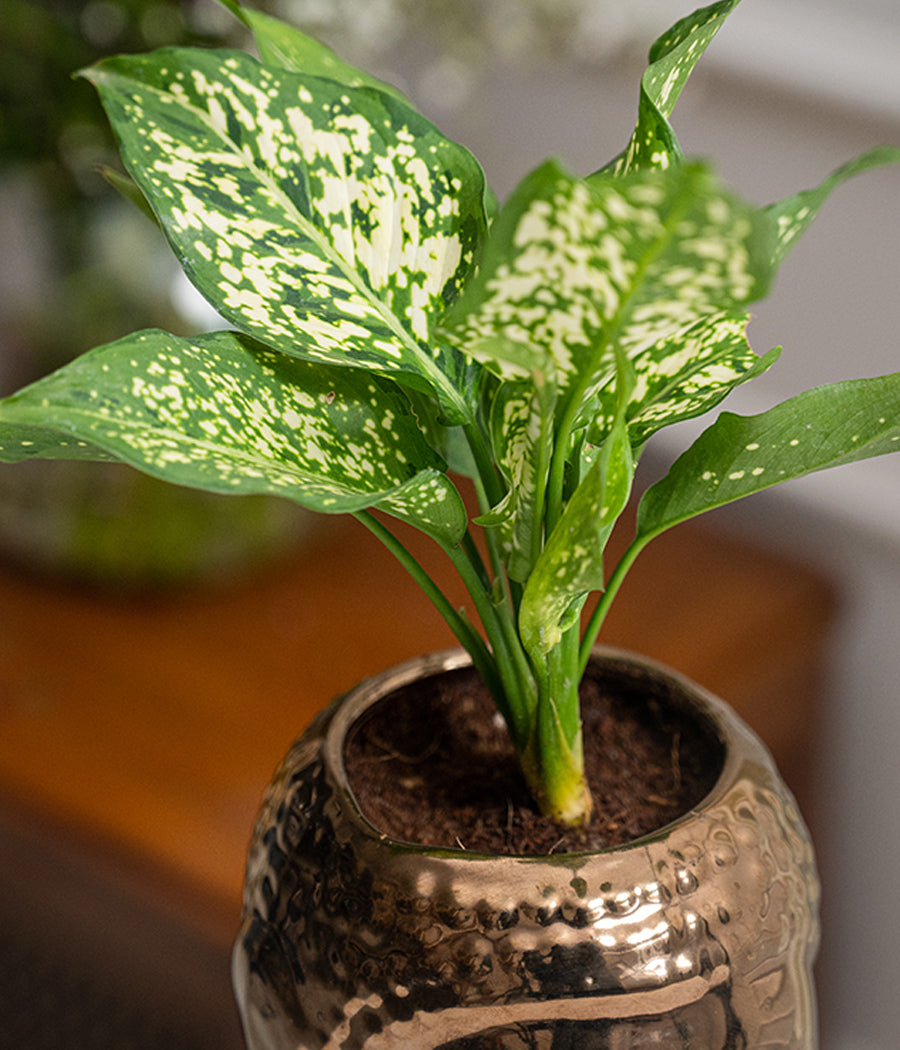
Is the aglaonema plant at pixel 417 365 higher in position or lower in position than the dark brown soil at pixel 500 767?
higher

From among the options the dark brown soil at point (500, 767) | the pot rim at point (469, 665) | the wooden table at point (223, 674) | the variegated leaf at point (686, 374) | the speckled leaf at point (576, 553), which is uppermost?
the variegated leaf at point (686, 374)

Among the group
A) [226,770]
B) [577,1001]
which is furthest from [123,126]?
[226,770]

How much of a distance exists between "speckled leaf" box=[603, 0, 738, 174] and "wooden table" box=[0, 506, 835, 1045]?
25.3 inches

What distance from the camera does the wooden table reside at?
0.85 metres

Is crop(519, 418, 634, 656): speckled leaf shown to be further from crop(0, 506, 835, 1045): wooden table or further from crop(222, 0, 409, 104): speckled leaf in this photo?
crop(0, 506, 835, 1045): wooden table

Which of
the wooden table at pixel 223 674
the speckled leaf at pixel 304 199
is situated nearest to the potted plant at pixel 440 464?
the speckled leaf at pixel 304 199

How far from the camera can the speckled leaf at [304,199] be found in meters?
0.27

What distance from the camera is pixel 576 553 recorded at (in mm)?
261

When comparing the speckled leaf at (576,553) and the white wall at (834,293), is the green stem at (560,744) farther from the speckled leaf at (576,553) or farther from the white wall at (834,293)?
the white wall at (834,293)

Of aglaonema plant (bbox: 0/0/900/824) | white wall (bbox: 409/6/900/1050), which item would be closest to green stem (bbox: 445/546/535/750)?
aglaonema plant (bbox: 0/0/900/824)

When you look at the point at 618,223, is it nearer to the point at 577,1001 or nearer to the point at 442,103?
the point at 577,1001

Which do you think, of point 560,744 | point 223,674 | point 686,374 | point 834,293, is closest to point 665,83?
point 686,374

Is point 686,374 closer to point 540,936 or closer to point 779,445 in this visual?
point 779,445

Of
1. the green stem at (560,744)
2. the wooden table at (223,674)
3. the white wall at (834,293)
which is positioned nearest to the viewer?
the green stem at (560,744)
